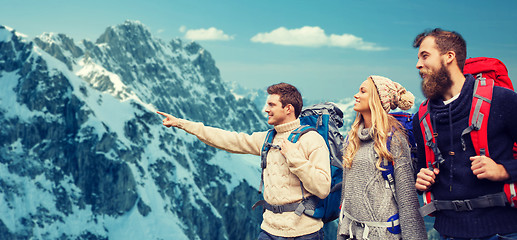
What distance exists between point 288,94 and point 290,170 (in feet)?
4.56

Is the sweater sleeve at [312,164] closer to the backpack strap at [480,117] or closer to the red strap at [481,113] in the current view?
the backpack strap at [480,117]

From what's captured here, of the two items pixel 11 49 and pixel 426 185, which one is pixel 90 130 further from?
pixel 426 185

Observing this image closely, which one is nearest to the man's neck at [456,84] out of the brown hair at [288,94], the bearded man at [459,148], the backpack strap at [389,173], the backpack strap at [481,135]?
the bearded man at [459,148]

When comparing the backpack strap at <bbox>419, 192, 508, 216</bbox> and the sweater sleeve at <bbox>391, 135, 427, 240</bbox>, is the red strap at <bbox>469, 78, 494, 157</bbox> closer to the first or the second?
Result: the backpack strap at <bbox>419, 192, 508, 216</bbox>

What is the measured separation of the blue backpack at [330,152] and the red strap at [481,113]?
2.54m

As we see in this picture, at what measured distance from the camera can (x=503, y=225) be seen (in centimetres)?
558

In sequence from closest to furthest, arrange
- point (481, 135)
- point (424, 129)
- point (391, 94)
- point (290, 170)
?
point (481, 135), point (424, 129), point (391, 94), point (290, 170)

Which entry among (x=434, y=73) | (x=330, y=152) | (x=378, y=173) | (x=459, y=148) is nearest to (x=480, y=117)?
(x=459, y=148)

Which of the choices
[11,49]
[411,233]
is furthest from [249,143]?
[11,49]

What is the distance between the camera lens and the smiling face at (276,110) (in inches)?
331

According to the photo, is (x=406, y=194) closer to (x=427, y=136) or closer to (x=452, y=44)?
(x=427, y=136)

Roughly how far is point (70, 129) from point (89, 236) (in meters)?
42.9

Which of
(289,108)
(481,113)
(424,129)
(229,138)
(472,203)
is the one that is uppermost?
(289,108)

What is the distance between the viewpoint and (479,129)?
566 cm
